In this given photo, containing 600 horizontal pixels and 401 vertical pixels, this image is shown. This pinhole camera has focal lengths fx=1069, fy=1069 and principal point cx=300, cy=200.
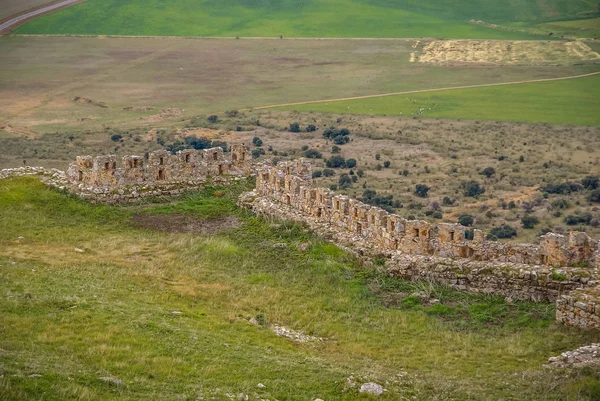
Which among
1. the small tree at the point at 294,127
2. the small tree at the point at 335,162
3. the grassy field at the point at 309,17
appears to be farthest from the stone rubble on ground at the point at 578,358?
the grassy field at the point at 309,17

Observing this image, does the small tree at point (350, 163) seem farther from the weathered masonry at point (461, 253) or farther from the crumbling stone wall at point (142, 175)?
the weathered masonry at point (461, 253)

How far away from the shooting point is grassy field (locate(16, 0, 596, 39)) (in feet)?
409

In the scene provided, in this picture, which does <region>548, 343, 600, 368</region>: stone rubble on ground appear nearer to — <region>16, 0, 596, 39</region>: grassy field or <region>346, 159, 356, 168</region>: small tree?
<region>346, 159, 356, 168</region>: small tree

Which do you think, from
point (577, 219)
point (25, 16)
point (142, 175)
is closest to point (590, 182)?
point (577, 219)

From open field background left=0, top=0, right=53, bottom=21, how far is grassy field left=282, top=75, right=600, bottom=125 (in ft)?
90.0

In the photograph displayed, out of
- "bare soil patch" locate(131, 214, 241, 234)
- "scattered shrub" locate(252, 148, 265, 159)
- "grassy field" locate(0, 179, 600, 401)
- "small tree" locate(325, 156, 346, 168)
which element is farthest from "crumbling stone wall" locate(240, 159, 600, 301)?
"scattered shrub" locate(252, 148, 265, 159)

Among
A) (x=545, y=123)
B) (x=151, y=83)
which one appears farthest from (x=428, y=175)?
(x=151, y=83)

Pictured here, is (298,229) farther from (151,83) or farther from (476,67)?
(476,67)

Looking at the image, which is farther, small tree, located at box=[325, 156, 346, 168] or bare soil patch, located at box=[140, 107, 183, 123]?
bare soil patch, located at box=[140, 107, 183, 123]

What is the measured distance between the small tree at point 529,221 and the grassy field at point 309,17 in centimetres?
7430

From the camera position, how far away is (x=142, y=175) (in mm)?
33469

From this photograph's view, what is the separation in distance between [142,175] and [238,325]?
12035mm

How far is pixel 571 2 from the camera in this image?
147250 mm

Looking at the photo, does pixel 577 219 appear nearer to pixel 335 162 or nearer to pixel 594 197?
pixel 594 197
